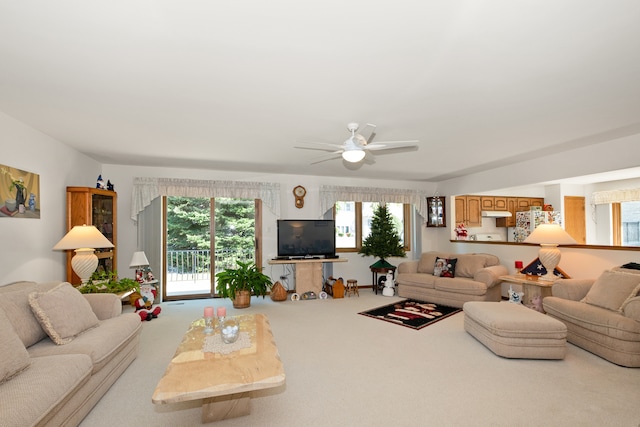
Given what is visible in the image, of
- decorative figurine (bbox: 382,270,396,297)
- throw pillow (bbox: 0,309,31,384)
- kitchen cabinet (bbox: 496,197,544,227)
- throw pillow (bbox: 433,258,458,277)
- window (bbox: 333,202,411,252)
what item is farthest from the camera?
kitchen cabinet (bbox: 496,197,544,227)

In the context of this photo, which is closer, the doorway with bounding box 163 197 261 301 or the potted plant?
the potted plant

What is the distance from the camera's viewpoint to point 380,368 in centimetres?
303

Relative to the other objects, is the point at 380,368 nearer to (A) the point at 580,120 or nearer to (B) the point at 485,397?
(B) the point at 485,397

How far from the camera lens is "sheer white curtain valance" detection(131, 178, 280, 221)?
5.60 metres

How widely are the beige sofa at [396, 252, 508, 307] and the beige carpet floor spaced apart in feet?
4.30

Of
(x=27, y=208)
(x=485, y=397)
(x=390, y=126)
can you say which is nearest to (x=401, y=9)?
(x=390, y=126)

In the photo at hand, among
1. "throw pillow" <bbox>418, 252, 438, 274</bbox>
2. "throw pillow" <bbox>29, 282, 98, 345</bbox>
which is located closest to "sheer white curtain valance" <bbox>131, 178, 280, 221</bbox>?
"throw pillow" <bbox>418, 252, 438, 274</bbox>

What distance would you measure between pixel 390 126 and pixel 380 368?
2.40m

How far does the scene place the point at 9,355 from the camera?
6.20 feet

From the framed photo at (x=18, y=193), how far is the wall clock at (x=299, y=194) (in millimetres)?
3943

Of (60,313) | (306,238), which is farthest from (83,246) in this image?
(306,238)

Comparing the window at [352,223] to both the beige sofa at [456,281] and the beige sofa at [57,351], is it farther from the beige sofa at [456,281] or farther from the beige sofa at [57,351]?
the beige sofa at [57,351]

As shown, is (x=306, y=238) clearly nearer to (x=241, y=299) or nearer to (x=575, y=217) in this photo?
(x=241, y=299)

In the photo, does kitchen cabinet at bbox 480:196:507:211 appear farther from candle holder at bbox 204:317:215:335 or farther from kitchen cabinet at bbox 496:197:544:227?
candle holder at bbox 204:317:215:335
